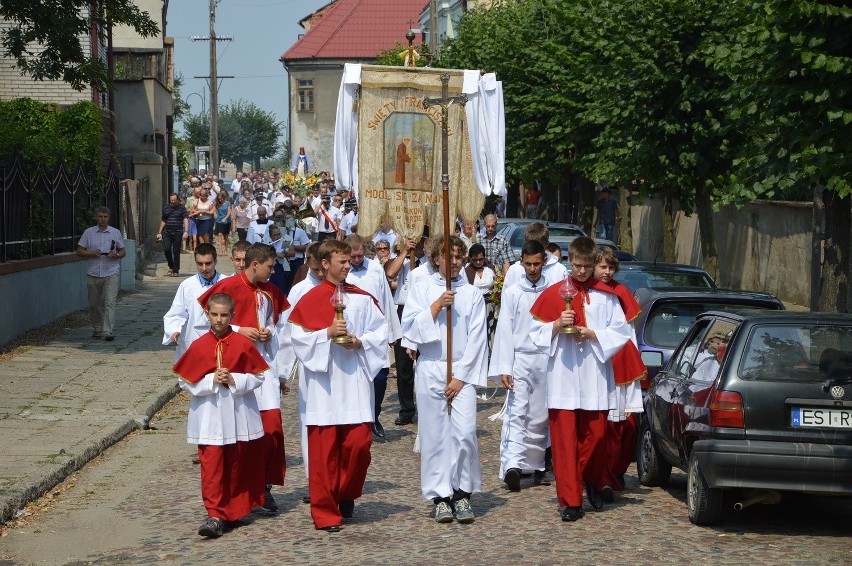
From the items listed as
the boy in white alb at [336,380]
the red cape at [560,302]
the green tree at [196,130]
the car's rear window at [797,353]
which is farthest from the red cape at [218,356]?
the green tree at [196,130]

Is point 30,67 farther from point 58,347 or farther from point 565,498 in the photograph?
point 565,498

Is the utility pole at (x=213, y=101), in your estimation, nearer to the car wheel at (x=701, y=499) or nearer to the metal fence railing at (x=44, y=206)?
the metal fence railing at (x=44, y=206)

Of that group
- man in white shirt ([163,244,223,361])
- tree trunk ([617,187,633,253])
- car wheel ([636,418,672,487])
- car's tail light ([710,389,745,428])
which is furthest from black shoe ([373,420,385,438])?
tree trunk ([617,187,633,253])

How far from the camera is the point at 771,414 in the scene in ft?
27.6

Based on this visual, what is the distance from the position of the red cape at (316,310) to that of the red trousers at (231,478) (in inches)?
32.4

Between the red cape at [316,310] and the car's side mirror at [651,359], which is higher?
the red cape at [316,310]

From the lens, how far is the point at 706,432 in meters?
8.62

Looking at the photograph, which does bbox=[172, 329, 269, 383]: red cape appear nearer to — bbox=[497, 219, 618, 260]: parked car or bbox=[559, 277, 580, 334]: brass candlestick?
bbox=[559, 277, 580, 334]: brass candlestick

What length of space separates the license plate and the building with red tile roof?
88610 millimetres

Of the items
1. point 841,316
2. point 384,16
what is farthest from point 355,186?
point 384,16

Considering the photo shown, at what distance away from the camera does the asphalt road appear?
26.3 feet

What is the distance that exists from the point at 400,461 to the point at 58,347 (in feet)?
27.4

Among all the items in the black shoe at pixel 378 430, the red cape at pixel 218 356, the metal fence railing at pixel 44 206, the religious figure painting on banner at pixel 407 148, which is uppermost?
the religious figure painting on banner at pixel 407 148

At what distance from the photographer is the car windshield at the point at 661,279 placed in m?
14.0
